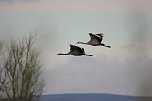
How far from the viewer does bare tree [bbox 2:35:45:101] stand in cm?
591

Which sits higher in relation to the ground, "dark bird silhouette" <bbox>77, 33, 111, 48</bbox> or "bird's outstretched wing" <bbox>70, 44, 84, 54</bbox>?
"dark bird silhouette" <bbox>77, 33, 111, 48</bbox>

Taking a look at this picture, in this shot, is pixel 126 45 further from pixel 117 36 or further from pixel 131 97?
pixel 131 97

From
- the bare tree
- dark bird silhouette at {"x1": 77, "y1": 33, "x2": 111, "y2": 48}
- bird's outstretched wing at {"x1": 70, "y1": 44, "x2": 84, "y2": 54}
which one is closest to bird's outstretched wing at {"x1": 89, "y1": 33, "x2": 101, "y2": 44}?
dark bird silhouette at {"x1": 77, "y1": 33, "x2": 111, "y2": 48}

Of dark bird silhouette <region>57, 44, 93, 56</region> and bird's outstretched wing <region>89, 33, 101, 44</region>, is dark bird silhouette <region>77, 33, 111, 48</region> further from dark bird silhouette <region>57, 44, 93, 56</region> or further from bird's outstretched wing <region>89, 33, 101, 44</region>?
dark bird silhouette <region>57, 44, 93, 56</region>

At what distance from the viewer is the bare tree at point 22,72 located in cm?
591

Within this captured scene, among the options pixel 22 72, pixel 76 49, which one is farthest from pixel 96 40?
pixel 22 72

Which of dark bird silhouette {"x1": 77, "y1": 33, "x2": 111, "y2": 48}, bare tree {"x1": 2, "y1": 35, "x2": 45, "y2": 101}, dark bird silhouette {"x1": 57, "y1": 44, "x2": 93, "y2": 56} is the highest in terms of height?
dark bird silhouette {"x1": 77, "y1": 33, "x2": 111, "y2": 48}

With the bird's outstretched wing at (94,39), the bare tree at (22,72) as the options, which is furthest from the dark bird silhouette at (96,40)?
the bare tree at (22,72)

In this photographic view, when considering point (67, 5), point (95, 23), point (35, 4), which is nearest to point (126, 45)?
point (95, 23)

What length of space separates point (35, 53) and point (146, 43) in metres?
1.75

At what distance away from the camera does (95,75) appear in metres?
5.83

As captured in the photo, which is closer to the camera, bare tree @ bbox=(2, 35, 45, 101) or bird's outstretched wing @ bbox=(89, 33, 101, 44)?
bird's outstretched wing @ bbox=(89, 33, 101, 44)

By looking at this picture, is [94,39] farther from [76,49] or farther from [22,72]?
[22,72]

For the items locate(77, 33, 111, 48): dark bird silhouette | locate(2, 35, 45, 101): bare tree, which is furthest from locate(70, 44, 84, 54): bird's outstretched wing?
locate(2, 35, 45, 101): bare tree
